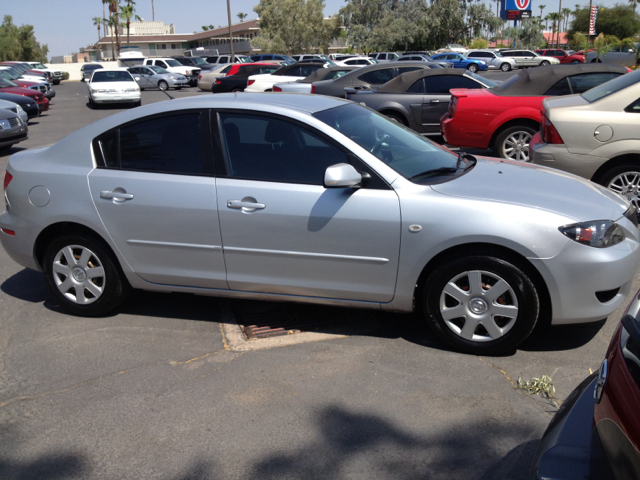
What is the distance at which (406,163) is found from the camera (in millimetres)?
4160

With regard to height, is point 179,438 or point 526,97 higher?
point 526,97

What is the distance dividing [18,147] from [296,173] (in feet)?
43.3

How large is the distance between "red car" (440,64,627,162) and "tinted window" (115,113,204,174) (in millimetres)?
5879

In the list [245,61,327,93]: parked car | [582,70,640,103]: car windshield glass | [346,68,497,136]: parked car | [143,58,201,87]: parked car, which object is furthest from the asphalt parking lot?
[143,58,201,87]: parked car

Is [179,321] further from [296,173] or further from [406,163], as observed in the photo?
[406,163]

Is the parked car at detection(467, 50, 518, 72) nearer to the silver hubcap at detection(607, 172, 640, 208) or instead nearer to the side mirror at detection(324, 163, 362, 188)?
the silver hubcap at detection(607, 172, 640, 208)

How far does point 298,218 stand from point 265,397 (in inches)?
45.5

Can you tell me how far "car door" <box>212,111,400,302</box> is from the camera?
3828 mm

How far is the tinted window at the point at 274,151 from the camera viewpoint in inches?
157

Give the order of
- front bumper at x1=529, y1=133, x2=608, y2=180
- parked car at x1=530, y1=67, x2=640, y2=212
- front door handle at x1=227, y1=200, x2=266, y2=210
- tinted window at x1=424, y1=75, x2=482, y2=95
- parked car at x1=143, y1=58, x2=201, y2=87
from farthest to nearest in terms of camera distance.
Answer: parked car at x1=143, y1=58, x2=201, y2=87
tinted window at x1=424, y1=75, x2=482, y2=95
front bumper at x1=529, y1=133, x2=608, y2=180
parked car at x1=530, y1=67, x2=640, y2=212
front door handle at x1=227, y1=200, x2=266, y2=210

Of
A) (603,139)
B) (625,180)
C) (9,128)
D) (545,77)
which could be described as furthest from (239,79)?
(625,180)

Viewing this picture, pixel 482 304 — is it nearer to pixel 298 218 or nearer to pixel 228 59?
pixel 298 218

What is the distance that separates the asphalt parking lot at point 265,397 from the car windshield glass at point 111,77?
20948 mm

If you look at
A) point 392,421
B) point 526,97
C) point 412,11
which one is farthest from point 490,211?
point 412,11
